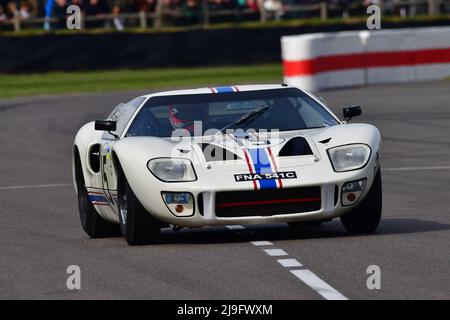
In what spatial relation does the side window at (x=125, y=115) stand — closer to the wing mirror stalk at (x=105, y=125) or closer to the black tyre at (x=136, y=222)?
the wing mirror stalk at (x=105, y=125)

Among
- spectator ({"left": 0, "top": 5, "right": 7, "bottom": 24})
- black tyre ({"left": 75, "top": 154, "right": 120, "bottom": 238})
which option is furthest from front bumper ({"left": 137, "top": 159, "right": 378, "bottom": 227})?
spectator ({"left": 0, "top": 5, "right": 7, "bottom": 24})

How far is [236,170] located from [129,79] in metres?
24.2

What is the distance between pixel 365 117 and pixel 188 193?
14008 mm

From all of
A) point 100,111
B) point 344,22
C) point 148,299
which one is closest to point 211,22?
point 344,22

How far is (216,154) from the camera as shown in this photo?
987 centimetres

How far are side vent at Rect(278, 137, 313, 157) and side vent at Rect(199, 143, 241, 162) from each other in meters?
0.35

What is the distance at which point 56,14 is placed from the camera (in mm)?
34594

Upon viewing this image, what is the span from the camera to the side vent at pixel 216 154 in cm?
984

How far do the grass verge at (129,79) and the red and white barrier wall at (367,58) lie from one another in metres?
1.78

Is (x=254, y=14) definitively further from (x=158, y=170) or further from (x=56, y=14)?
(x=158, y=170)

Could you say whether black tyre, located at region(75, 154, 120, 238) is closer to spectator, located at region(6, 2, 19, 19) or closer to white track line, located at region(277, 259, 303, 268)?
white track line, located at region(277, 259, 303, 268)

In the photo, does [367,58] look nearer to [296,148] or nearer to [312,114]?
[312,114]

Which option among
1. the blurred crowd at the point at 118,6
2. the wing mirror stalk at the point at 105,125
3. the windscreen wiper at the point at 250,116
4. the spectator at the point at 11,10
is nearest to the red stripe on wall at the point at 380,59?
the blurred crowd at the point at 118,6

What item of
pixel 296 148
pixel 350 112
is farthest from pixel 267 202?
pixel 350 112
